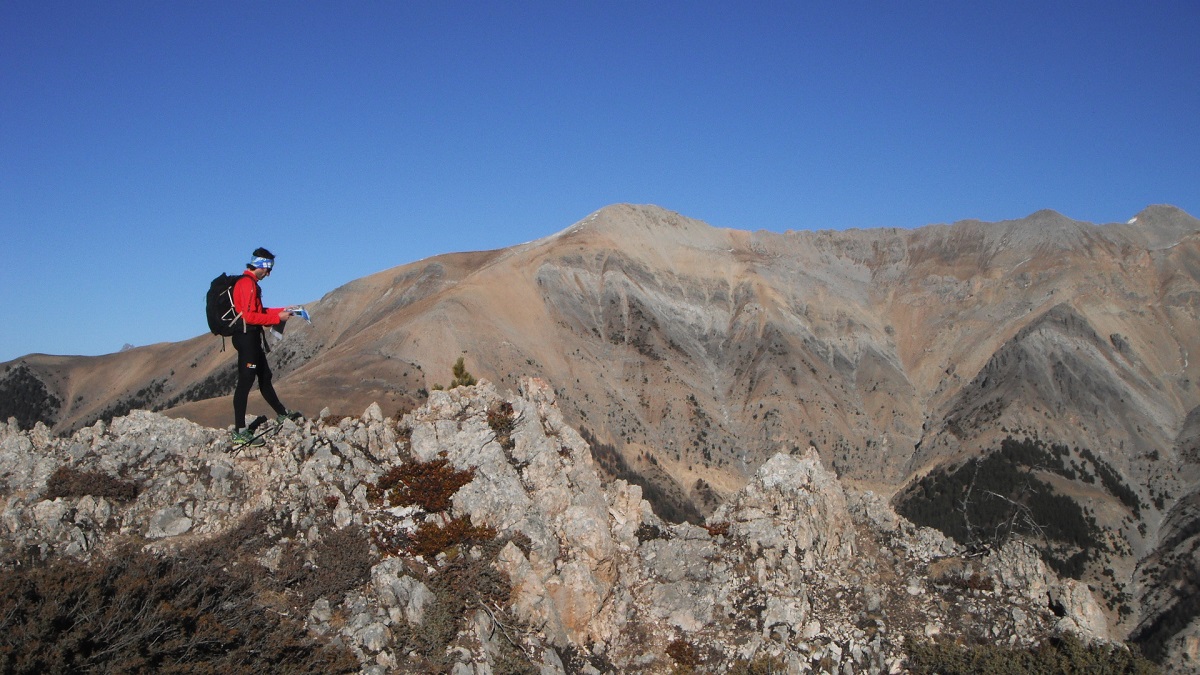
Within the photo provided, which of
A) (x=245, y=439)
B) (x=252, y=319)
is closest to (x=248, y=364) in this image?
(x=252, y=319)

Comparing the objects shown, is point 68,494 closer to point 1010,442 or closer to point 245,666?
point 245,666

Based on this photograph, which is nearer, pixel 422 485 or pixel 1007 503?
pixel 422 485

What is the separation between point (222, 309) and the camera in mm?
13453

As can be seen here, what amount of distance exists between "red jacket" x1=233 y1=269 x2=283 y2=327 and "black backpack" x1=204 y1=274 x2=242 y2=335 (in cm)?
11

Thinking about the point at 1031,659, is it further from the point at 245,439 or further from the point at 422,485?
the point at 245,439

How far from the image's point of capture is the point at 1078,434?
368ft

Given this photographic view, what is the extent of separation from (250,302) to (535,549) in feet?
20.9

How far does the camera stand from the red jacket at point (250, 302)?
1343cm

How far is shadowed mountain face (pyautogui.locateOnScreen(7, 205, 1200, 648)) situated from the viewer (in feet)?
328

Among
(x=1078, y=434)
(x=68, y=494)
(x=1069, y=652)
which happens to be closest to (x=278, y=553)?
(x=68, y=494)

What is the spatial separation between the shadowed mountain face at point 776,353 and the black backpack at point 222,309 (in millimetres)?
64083

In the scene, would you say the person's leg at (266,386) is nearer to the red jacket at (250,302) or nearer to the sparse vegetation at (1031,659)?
the red jacket at (250,302)

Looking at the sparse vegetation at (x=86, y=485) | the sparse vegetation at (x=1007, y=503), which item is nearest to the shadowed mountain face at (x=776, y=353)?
the sparse vegetation at (x=1007, y=503)

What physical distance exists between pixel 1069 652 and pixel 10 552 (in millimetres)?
17144
